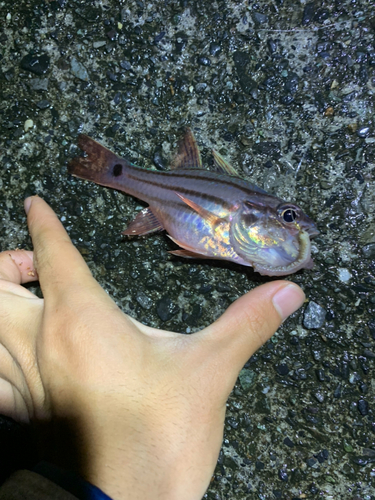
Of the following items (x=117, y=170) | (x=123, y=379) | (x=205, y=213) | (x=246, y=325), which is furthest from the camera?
(x=117, y=170)

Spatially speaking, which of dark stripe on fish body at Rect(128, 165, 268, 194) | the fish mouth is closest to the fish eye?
the fish mouth

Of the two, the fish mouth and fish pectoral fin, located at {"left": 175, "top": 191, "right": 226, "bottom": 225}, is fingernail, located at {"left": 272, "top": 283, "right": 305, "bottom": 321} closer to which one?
the fish mouth

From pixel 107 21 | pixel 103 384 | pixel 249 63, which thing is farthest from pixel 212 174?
pixel 107 21

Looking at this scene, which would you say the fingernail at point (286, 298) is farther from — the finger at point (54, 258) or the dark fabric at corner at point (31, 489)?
the dark fabric at corner at point (31, 489)

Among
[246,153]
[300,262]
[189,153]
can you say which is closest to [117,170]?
[189,153]

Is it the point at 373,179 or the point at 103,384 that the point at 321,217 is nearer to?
the point at 373,179

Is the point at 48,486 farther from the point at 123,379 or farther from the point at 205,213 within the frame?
the point at 205,213

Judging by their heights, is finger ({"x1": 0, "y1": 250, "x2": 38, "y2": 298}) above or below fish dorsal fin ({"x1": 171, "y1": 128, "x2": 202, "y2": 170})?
below

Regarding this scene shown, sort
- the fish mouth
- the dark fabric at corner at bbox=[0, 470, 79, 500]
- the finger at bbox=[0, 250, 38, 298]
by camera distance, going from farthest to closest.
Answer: the finger at bbox=[0, 250, 38, 298]
the fish mouth
the dark fabric at corner at bbox=[0, 470, 79, 500]

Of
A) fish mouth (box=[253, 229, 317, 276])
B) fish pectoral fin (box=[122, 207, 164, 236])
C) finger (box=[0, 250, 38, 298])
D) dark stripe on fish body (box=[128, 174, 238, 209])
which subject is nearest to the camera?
fish mouth (box=[253, 229, 317, 276])
